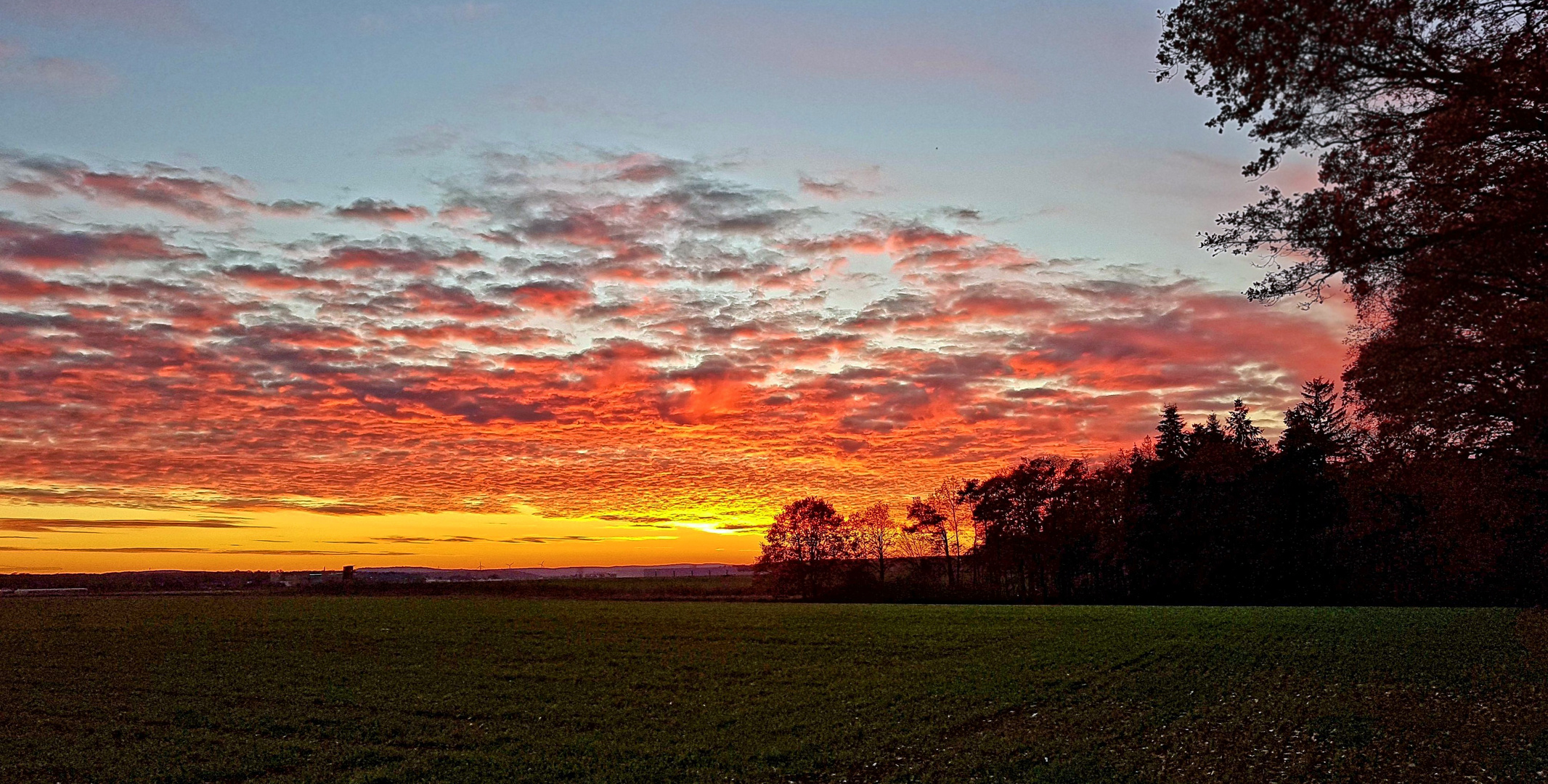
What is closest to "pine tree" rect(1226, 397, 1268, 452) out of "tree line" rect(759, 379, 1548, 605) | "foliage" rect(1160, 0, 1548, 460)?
"tree line" rect(759, 379, 1548, 605)

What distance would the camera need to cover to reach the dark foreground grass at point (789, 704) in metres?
17.0

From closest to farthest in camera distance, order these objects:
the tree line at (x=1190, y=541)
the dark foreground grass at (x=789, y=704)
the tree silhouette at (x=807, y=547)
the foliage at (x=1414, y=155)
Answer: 1. the foliage at (x=1414, y=155)
2. the dark foreground grass at (x=789, y=704)
3. the tree line at (x=1190, y=541)
4. the tree silhouette at (x=807, y=547)

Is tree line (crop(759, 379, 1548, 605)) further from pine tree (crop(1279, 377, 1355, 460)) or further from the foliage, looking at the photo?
the foliage

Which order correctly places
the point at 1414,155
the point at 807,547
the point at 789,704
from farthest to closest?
the point at 807,547 < the point at 789,704 < the point at 1414,155

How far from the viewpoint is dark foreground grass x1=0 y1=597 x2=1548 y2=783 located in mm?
16969

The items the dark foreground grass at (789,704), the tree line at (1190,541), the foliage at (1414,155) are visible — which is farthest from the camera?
the tree line at (1190,541)

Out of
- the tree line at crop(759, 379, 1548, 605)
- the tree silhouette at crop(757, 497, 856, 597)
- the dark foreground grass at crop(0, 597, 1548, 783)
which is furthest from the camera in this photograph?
the tree silhouette at crop(757, 497, 856, 597)

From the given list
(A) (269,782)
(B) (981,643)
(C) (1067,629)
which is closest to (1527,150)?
(A) (269,782)

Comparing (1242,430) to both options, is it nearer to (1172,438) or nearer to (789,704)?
(1172,438)

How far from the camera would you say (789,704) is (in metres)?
24.0

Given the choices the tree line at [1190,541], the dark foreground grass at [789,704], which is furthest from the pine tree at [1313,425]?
the dark foreground grass at [789,704]

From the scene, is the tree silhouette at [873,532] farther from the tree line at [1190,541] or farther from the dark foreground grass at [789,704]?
the dark foreground grass at [789,704]

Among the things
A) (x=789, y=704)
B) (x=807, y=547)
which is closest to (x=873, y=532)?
(x=807, y=547)

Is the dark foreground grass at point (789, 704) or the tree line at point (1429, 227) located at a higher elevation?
the tree line at point (1429, 227)
